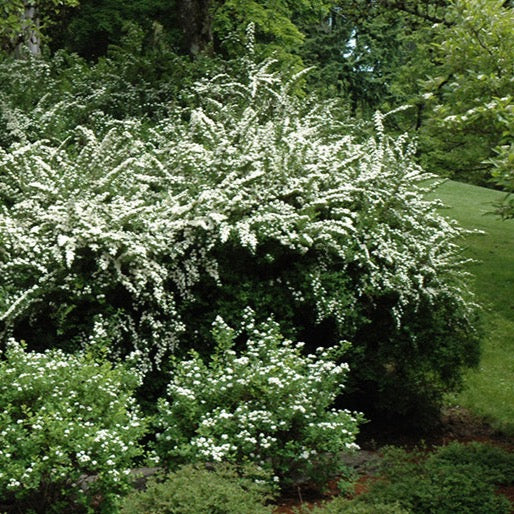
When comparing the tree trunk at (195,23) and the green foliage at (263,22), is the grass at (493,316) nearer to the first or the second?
the green foliage at (263,22)

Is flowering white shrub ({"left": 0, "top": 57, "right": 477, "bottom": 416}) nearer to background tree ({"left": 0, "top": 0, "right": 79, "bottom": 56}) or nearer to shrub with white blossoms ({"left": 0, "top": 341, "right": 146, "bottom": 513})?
shrub with white blossoms ({"left": 0, "top": 341, "right": 146, "bottom": 513})

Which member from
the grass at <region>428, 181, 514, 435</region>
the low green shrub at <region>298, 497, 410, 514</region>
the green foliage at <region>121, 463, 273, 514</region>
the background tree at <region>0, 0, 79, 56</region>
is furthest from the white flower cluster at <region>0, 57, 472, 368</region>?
the background tree at <region>0, 0, 79, 56</region>

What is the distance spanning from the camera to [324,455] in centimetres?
522

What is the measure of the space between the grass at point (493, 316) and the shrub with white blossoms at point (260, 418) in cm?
261

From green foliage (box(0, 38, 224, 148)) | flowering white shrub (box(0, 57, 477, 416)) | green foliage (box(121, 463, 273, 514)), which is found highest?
green foliage (box(0, 38, 224, 148))

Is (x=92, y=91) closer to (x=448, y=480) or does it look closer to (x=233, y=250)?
(x=233, y=250)

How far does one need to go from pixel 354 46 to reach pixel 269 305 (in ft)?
73.0

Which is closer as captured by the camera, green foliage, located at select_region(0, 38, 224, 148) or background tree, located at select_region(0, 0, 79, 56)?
green foliage, located at select_region(0, 38, 224, 148)

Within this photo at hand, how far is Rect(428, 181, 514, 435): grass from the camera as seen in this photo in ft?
25.2

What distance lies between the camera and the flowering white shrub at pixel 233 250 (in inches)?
233

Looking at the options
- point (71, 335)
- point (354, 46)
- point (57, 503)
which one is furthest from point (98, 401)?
point (354, 46)

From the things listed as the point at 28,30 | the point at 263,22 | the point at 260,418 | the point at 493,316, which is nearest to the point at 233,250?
the point at 260,418

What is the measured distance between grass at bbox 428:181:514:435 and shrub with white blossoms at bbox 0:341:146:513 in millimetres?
4003

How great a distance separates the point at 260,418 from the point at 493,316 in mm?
6057
